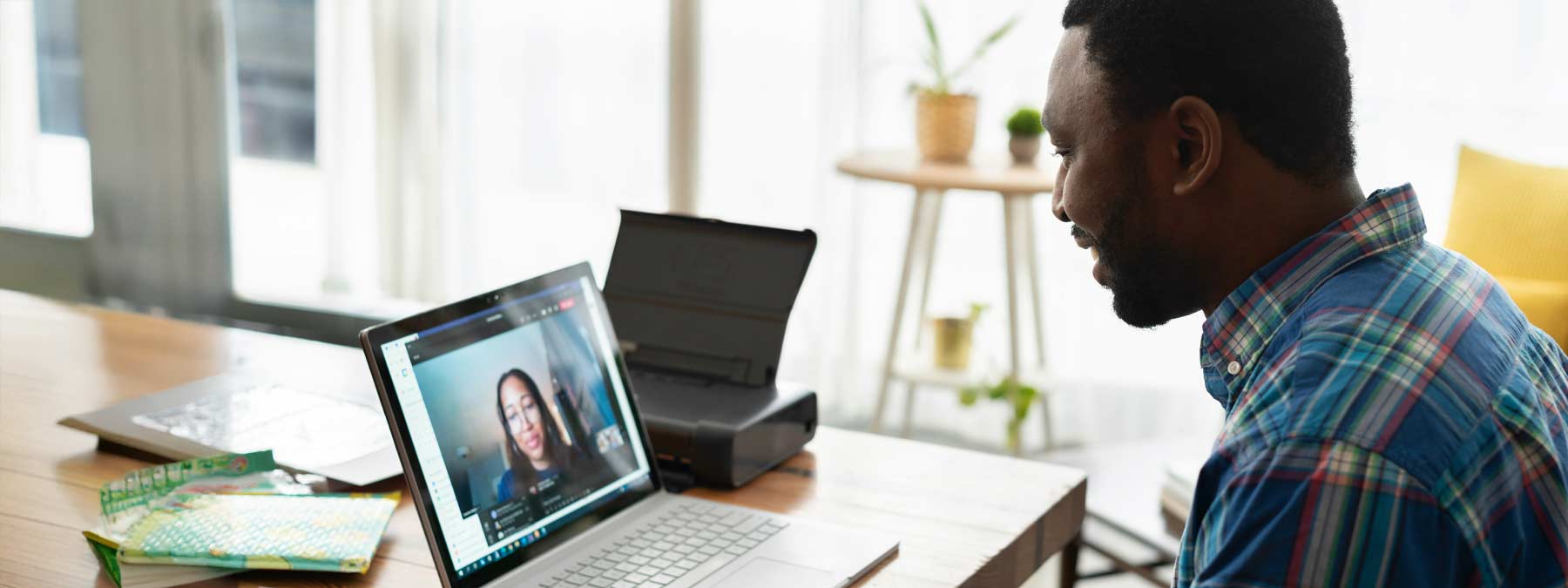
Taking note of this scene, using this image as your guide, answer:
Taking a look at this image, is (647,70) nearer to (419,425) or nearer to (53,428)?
(53,428)

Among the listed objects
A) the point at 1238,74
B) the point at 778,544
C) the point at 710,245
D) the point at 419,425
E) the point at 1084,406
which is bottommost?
the point at 1084,406

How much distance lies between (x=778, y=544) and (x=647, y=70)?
8.63 ft

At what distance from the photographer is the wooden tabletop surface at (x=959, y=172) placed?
2711 mm

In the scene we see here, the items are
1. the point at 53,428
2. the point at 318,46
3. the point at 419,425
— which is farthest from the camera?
the point at 318,46

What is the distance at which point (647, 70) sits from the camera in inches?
144

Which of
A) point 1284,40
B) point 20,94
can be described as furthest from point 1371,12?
point 20,94

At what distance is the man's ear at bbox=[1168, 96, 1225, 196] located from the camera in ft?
3.01

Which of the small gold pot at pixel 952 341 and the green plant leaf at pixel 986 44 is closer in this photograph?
the green plant leaf at pixel 986 44

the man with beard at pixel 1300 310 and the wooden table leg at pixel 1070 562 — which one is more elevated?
the man with beard at pixel 1300 310

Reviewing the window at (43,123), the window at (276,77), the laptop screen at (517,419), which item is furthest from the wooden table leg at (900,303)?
the window at (43,123)

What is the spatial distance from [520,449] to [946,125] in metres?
1.92

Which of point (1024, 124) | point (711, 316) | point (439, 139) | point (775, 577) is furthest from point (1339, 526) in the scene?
point (439, 139)

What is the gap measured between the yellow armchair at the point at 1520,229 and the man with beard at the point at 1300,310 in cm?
155

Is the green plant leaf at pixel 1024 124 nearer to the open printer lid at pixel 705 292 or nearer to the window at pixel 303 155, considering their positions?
the open printer lid at pixel 705 292
